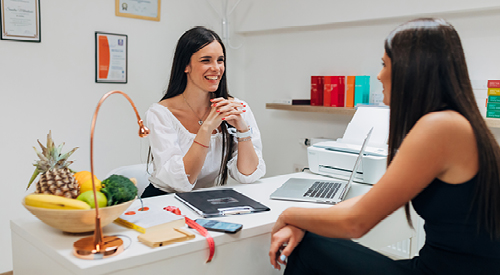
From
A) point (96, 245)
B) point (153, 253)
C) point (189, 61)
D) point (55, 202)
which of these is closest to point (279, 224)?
point (153, 253)

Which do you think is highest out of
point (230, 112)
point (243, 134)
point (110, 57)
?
point (110, 57)

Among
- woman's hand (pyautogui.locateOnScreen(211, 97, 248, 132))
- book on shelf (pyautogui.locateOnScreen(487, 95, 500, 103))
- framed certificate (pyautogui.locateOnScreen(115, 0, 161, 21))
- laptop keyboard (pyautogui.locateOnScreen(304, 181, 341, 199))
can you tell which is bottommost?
laptop keyboard (pyautogui.locateOnScreen(304, 181, 341, 199))

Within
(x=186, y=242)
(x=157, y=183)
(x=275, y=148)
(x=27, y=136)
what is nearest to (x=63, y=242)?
(x=186, y=242)

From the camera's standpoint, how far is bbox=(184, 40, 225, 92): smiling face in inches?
87.4

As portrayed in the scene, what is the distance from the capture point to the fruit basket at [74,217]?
1.14 metres

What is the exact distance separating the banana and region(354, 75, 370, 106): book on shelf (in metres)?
2.15

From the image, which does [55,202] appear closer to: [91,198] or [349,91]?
[91,198]

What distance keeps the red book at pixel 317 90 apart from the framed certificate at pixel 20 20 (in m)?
1.92

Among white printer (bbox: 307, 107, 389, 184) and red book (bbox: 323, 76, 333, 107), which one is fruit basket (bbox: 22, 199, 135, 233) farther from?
red book (bbox: 323, 76, 333, 107)

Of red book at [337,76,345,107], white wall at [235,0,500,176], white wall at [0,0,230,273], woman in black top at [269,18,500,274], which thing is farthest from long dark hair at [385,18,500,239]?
white wall at [0,0,230,273]

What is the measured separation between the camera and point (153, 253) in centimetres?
113

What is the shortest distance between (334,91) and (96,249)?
2.29 metres

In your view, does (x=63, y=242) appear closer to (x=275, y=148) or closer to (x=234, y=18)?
(x=275, y=148)

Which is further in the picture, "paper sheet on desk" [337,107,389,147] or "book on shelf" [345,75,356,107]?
"book on shelf" [345,75,356,107]
